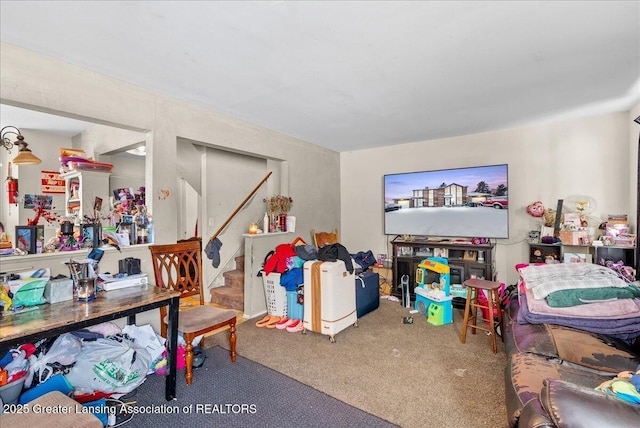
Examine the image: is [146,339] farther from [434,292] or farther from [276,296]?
[434,292]

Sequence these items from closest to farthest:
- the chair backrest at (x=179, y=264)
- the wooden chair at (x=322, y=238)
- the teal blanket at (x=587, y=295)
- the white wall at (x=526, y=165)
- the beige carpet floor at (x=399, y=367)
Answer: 1. the beige carpet floor at (x=399, y=367)
2. the teal blanket at (x=587, y=295)
3. the chair backrest at (x=179, y=264)
4. the white wall at (x=526, y=165)
5. the wooden chair at (x=322, y=238)

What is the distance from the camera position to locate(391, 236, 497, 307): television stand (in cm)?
377

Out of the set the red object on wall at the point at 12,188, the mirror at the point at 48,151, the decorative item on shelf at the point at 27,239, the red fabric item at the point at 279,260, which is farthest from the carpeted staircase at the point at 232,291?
the red object on wall at the point at 12,188

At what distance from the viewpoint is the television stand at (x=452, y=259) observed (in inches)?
148

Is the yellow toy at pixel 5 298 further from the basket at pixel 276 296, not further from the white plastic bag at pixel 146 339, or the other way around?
the basket at pixel 276 296

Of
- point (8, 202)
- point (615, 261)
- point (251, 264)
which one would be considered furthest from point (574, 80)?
point (8, 202)

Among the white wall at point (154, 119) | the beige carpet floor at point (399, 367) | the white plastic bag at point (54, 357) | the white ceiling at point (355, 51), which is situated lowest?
the beige carpet floor at point (399, 367)

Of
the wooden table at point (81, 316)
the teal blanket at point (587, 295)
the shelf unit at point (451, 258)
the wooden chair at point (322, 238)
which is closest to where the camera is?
the wooden table at point (81, 316)

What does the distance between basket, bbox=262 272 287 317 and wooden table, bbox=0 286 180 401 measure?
1.41 meters

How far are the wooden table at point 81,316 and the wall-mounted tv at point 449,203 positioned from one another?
3368 millimetres

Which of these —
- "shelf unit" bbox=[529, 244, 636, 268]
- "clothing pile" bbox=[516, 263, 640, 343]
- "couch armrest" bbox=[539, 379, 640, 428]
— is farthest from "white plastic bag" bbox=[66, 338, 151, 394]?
"shelf unit" bbox=[529, 244, 636, 268]

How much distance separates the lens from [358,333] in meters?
3.08

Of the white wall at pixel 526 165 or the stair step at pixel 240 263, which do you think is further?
the stair step at pixel 240 263

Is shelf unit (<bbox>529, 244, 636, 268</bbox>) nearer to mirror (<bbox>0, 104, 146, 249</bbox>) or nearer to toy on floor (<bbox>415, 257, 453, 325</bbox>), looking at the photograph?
toy on floor (<bbox>415, 257, 453, 325</bbox>)
